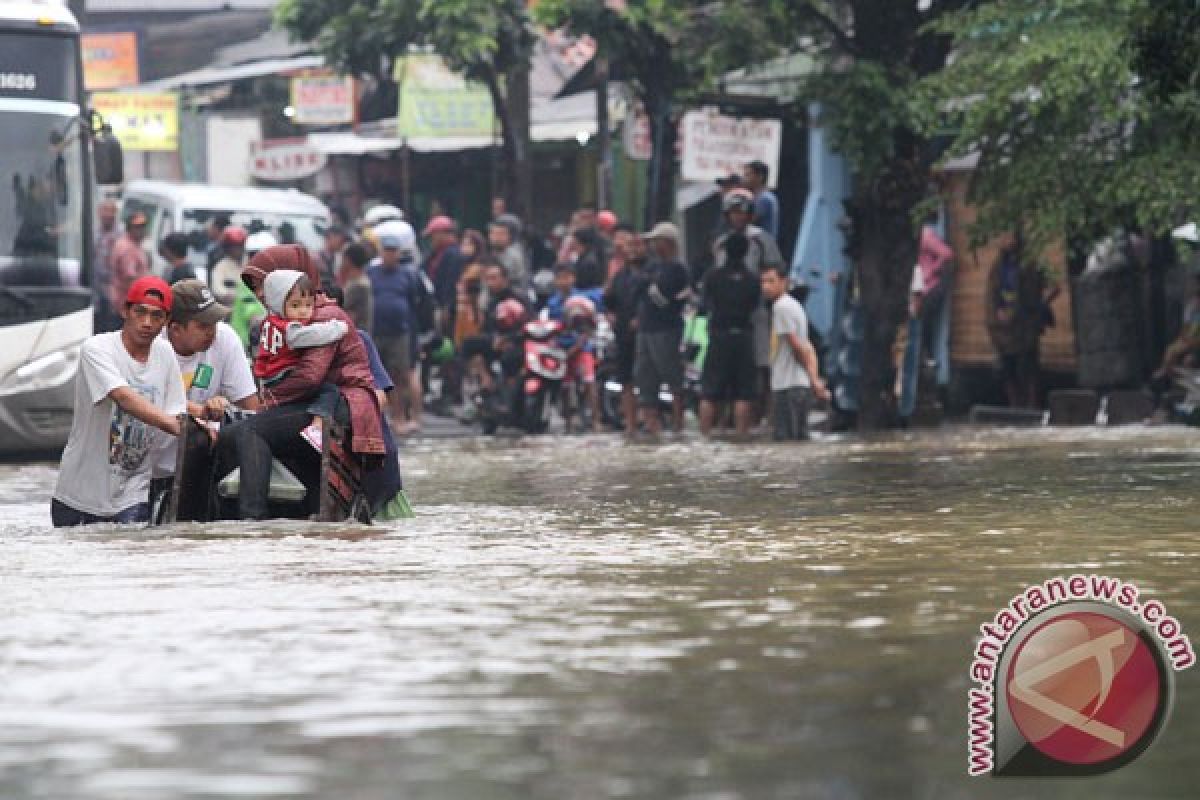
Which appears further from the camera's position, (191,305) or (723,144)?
(723,144)

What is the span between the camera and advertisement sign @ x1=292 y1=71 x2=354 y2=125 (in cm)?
5216

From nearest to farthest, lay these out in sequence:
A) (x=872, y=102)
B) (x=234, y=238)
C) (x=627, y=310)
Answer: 1. (x=872, y=102)
2. (x=627, y=310)
3. (x=234, y=238)

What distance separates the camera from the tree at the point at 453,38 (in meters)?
35.7

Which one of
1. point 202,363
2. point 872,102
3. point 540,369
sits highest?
point 872,102

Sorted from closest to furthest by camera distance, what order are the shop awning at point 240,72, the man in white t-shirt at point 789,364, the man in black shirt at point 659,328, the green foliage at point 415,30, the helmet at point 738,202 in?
1. the man in white t-shirt at point 789,364
2. the helmet at point 738,202
3. the man in black shirt at point 659,328
4. the green foliage at point 415,30
5. the shop awning at point 240,72

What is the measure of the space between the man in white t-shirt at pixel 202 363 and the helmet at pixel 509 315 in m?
13.1

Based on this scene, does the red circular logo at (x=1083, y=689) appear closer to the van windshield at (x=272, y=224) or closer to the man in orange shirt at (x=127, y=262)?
the man in orange shirt at (x=127, y=262)

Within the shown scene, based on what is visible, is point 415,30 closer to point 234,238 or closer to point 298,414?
point 234,238

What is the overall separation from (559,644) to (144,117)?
5526 cm

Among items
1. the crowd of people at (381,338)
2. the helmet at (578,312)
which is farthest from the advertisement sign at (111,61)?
the helmet at (578,312)

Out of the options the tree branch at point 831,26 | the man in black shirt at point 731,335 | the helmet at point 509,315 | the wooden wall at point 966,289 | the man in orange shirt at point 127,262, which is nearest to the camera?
the man in black shirt at point 731,335

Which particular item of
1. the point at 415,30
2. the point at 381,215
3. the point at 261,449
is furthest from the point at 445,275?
the point at 261,449

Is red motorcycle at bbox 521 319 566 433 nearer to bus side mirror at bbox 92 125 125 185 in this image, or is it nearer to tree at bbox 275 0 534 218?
bus side mirror at bbox 92 125 125 185

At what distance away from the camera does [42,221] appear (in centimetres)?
2203
